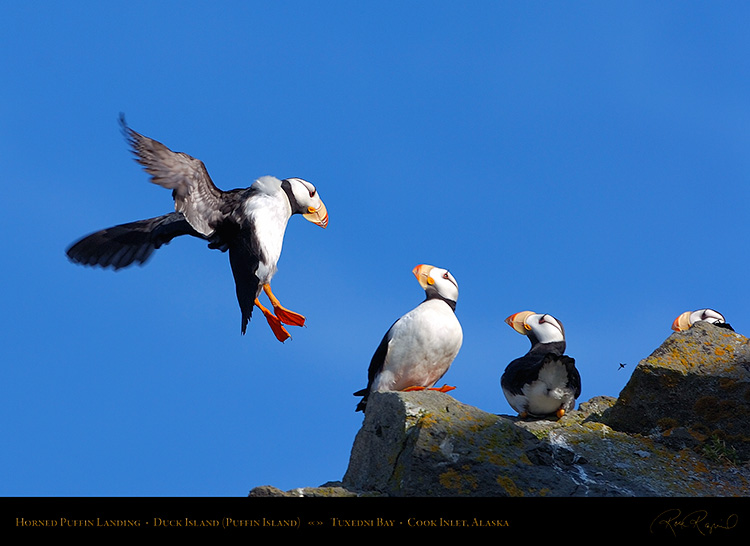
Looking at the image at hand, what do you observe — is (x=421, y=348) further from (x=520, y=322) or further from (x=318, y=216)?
(x=318, y=216)

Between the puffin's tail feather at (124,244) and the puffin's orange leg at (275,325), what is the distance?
1311 millimetres

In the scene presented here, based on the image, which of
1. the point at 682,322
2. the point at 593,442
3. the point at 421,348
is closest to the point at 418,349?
the point at 421,348

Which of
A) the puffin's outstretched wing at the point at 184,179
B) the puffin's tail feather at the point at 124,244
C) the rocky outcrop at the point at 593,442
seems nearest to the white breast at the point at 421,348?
the rocky outcrop at the point at 593,442

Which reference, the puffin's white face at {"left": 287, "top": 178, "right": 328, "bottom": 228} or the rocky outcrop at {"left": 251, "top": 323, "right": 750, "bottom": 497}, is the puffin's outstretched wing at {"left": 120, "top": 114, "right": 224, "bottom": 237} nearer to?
the puffin's white face at {"left": 287, "top": 178, "right": 328, "bottom": 228}

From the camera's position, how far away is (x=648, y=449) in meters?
7.43

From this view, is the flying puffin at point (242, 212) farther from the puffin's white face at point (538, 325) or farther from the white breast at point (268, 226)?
the puffin's white face at point (538, 325)

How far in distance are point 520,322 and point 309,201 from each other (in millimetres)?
2390

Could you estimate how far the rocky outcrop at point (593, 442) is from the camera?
248 inches

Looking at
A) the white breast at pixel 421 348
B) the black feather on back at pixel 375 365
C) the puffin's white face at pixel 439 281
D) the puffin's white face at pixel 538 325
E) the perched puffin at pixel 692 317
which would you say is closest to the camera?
the white breast at pixel 421 348

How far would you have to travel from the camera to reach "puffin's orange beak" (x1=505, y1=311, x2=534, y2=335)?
8.85m

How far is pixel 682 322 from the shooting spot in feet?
36.7

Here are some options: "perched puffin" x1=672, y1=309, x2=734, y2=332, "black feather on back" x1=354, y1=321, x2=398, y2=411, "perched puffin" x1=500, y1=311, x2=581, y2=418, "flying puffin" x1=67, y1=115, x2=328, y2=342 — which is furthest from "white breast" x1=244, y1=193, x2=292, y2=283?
"perched puffin" x1=672, y1=309, x2=734, y2=332
